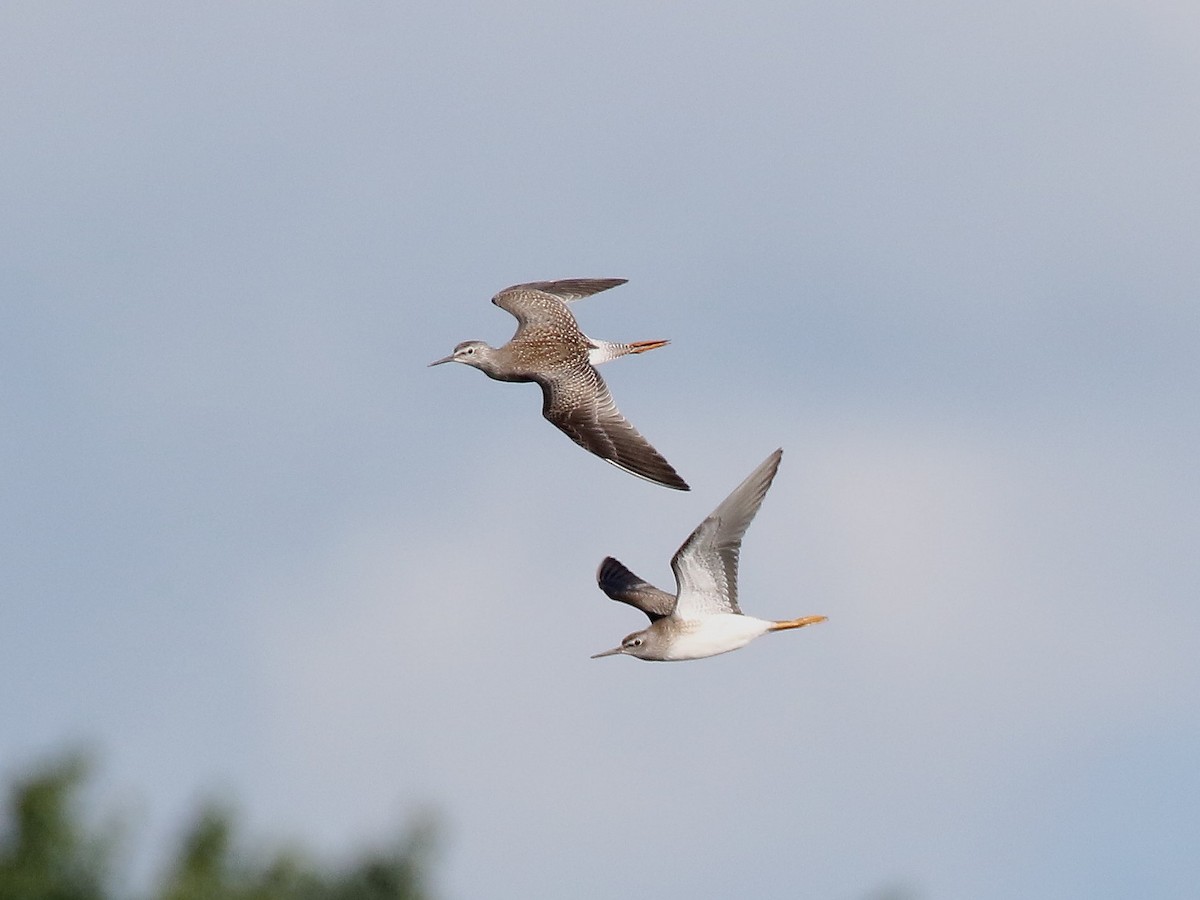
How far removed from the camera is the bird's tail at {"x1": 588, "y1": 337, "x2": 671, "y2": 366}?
102 ft

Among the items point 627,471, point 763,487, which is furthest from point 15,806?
point 763,487

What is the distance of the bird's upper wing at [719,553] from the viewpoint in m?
24.3

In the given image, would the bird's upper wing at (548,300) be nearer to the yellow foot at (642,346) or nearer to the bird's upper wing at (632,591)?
the yellow foot at (642,346)

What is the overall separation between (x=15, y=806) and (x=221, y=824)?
15.7 feet

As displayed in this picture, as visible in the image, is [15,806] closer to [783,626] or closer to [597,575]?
[597,575]

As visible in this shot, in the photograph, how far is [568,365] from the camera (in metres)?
30.4

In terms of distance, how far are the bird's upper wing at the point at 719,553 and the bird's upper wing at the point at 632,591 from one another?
1.03m

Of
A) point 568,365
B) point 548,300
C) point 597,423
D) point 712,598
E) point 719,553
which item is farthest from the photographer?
point 548,300

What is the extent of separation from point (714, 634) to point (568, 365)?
20.4 ft

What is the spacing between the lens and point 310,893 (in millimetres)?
31719

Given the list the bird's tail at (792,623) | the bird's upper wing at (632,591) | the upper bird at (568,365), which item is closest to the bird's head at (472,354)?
the upper bird at (568,365)

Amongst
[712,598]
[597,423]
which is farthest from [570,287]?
[712,598]

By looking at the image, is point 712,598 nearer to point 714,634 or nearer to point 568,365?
point 714,634

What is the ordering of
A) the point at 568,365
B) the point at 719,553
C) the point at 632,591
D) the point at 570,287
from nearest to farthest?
the point at 719,553 < the point at 632,591 < the point at 568,365 < the point at 570,287
